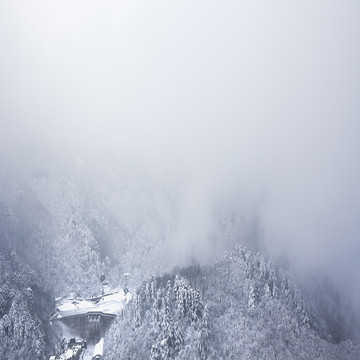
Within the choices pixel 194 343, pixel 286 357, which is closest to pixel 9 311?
pixel 194 343

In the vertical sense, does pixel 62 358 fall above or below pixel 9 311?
below

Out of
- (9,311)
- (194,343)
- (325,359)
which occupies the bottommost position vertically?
(325,359)

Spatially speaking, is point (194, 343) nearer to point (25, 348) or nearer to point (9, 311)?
point (25, 348)

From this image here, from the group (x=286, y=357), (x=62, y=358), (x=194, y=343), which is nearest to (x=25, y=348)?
(x=62, y=358)

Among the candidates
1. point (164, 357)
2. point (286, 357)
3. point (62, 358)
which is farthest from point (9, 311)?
point (286, 357)

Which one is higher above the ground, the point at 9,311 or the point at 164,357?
the point at 9,311

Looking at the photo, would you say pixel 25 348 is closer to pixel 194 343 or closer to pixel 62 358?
pixel 62 358

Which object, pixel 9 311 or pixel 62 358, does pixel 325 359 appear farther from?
pixel 9 311
